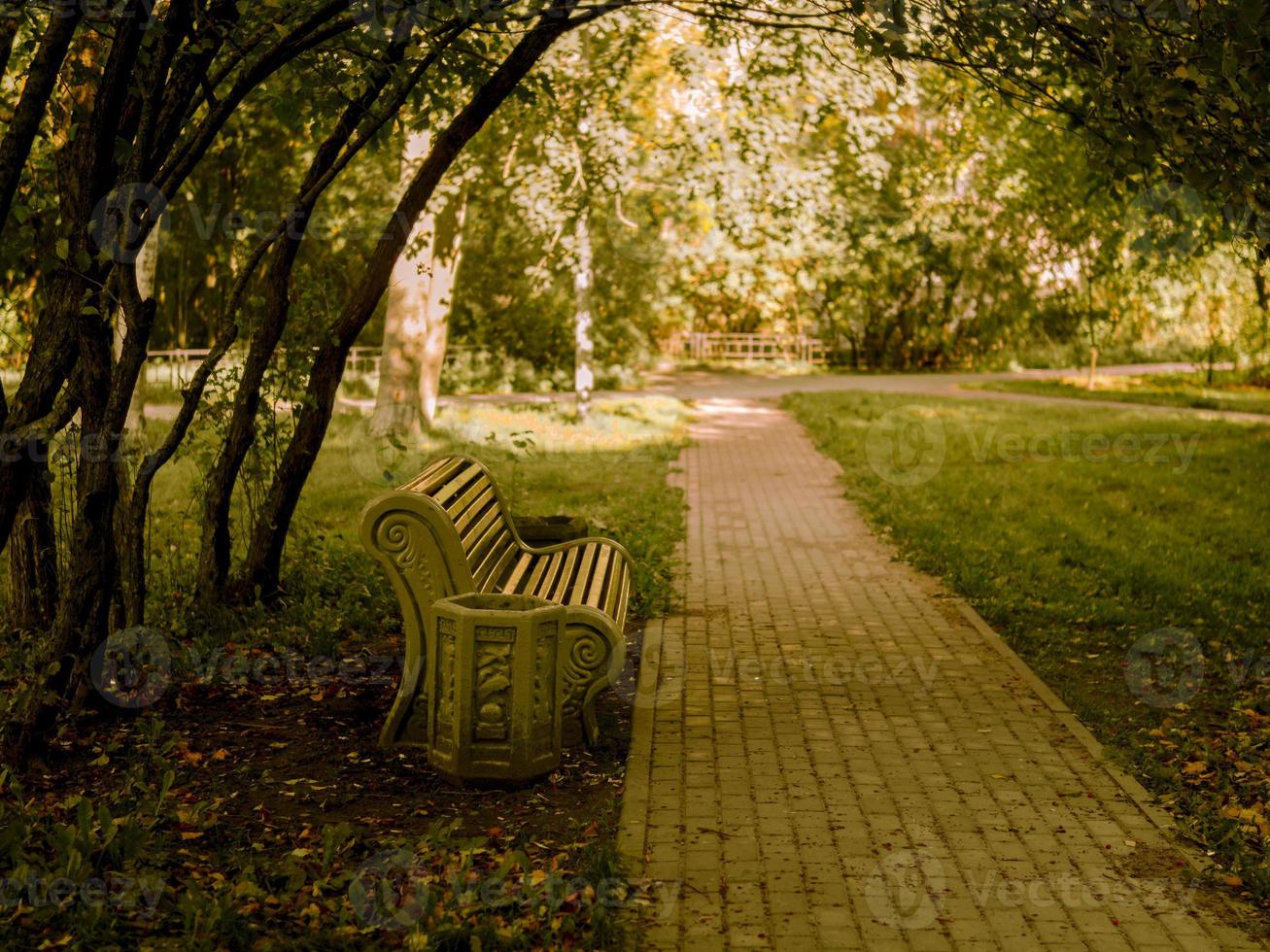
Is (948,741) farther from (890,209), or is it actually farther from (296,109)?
(890,209)

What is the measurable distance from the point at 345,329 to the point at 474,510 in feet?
5.98


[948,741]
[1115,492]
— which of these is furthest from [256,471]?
[1115,492]

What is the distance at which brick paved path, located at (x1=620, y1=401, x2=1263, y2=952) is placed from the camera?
4133 mm

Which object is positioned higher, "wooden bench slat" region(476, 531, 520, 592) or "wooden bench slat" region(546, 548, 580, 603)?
"wooden bench slat" region(476, 531, 520, 592)

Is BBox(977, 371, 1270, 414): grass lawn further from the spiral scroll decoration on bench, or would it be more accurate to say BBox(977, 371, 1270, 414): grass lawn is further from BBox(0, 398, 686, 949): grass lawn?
the spiral scroll decoration on bench

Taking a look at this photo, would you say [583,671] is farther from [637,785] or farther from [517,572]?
[517,572]

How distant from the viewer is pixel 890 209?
109 feet

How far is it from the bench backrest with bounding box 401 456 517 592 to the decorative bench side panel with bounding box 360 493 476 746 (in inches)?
3.2

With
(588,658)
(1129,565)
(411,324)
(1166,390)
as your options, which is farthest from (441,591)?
(1166,390)

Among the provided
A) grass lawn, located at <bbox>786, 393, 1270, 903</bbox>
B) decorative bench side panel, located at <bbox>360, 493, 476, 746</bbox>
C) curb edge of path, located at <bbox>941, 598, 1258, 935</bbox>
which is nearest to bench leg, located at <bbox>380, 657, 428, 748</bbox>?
decorative bench side panel, located at <bbox>360, 493, 476, 746</bbox>

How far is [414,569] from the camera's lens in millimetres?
5449

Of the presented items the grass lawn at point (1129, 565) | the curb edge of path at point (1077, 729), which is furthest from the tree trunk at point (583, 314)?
the curb edge of path at point (1077, 729)

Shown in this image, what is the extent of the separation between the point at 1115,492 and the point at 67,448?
36.6 feet

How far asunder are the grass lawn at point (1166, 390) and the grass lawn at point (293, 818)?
20.0 metres
